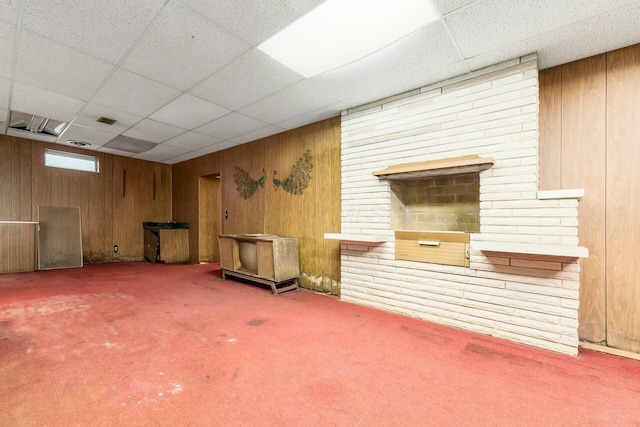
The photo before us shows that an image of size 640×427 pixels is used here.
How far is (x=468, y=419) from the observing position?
1.47 metres

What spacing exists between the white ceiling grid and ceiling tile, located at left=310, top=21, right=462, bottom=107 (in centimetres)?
1

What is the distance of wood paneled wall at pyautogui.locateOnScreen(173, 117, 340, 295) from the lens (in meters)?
3.94

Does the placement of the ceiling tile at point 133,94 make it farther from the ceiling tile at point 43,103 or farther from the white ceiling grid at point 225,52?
the ceiling tile at point 43,103

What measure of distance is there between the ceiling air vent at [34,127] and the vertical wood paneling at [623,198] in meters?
6.95

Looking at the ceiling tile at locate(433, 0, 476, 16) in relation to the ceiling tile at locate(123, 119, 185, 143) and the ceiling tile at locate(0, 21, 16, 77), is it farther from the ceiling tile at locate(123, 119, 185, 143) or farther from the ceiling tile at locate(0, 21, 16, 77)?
the ceiling tile at locate(123, 119, 185, 143)

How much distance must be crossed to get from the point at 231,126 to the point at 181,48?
2.05 m

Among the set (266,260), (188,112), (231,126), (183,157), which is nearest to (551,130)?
(266,260)

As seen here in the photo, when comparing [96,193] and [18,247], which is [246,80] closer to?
[96,193]

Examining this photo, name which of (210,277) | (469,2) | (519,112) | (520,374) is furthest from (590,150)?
(210,277)

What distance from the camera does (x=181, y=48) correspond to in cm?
238

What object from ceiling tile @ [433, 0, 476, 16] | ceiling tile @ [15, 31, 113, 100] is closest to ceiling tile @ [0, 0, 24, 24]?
ceiling tile @ [15, 31, 113, 100]

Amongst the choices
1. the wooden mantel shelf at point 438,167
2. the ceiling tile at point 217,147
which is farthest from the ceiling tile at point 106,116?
the wooden mantel shelf at point 438,167

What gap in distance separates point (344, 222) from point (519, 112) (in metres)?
2.17

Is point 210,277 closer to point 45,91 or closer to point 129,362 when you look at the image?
point 129,362
